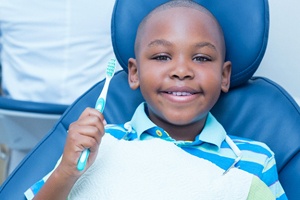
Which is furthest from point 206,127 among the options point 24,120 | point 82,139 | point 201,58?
point 24,120

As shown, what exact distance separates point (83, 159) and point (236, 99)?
53 centimetres

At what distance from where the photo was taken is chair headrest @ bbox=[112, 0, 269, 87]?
147cm

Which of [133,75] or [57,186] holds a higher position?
[133,75]

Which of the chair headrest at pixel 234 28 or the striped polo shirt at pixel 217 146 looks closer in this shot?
the striped polo shirt at pixel 217 146

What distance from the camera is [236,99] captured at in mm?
1520

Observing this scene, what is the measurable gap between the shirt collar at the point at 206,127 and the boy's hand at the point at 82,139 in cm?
22

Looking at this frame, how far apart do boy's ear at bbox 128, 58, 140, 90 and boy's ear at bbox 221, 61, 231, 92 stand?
0.68 feet

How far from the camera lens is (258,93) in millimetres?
1505

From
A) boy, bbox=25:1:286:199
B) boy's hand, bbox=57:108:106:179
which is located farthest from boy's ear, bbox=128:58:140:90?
boy's hand, bbox=57:108:106:179

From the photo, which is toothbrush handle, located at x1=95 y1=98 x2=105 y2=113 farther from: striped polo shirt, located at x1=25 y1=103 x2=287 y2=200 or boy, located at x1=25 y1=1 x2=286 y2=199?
striped polo shirt, located at x1=25 y1=103 x2=287 y2=200

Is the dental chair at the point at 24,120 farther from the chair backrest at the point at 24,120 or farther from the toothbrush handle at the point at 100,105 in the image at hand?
the toothbrush handle at the point at 100,105

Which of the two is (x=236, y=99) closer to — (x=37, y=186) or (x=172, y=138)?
(x=172, y=138)

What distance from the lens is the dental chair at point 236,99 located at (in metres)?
1.40

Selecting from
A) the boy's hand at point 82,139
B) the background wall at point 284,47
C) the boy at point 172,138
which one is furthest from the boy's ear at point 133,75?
the background wall at point 284,47
